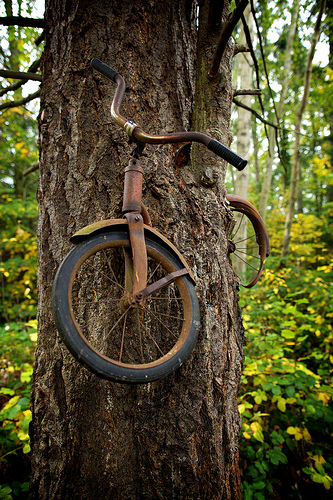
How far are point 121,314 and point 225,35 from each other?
1577mm

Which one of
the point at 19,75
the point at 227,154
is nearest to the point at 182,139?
the point at 227,154

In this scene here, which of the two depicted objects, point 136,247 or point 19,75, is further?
point 19,75

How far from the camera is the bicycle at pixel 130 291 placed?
0.95m

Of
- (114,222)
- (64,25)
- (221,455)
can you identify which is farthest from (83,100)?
(221,455)

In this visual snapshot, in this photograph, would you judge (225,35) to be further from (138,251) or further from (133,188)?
(138,251)

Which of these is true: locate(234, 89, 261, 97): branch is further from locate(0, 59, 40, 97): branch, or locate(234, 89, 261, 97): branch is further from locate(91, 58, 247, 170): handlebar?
locate(0, 59, 40, 97): branch

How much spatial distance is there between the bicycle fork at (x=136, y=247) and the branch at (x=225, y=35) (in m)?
0.86

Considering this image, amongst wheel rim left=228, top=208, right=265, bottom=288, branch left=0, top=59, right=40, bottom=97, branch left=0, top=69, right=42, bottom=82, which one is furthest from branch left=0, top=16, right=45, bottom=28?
wheel rim left=228, top=208, right=265, bottom=288

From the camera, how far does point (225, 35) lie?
55.6 inches

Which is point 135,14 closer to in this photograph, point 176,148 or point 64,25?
point 64,25

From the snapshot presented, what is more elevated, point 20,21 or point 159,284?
point 20,21

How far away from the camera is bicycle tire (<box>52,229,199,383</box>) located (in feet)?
3.14

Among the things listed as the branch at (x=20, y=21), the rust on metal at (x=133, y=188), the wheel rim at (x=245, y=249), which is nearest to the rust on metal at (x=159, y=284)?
the rust on metal at (x=133, y=188)

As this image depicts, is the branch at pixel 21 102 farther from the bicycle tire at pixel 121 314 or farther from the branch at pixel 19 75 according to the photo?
the bicycle tire at pixel 121 314
